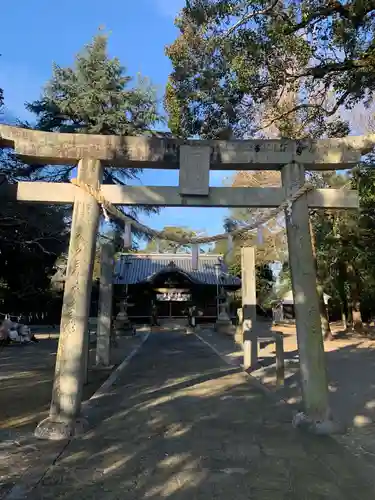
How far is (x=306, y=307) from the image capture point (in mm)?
5770

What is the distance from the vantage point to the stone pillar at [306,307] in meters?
5.62

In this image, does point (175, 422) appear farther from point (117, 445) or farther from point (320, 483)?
point (320, 483)

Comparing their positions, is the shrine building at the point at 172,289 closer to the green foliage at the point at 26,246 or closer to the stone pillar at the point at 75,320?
the green foliage at the point at 26,246

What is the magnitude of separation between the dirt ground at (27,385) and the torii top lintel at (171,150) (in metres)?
3.54

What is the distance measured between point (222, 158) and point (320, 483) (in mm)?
4023

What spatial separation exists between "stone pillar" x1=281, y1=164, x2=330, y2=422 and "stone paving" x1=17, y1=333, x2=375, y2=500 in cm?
54

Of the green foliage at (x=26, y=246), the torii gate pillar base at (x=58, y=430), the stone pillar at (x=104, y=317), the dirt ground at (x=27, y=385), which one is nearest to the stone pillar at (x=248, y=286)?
the stone pillar at (x=104, y=317)

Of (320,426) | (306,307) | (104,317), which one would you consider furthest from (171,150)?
(104,317)

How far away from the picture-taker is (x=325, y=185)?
17.2 m

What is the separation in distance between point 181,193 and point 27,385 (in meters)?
5.41

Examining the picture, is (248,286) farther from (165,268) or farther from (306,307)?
(165,268)

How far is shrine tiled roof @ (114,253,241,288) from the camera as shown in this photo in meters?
32.1

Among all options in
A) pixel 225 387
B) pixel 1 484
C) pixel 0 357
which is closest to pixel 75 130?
pixel 0 357

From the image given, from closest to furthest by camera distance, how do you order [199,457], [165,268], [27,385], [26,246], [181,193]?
[199,457]
[181,193]
[27,385]
[26,246]
[165,268]
